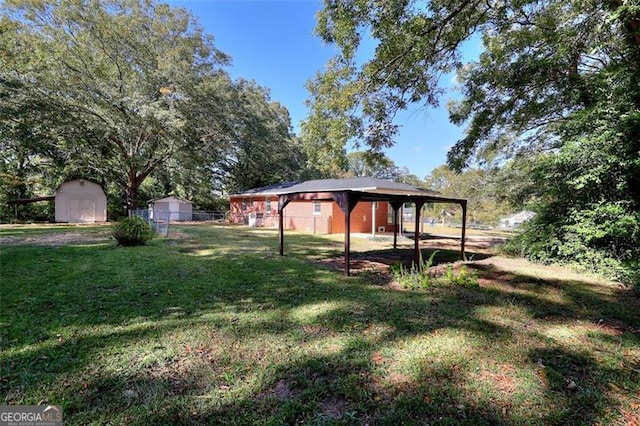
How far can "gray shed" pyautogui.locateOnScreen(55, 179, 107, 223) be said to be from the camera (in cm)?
1903

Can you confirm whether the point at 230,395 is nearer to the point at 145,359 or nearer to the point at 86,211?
the point at 145,359

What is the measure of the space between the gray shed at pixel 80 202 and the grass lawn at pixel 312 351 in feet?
55.1

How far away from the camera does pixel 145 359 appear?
2.87 m

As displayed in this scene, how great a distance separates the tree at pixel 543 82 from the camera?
18.7 feet

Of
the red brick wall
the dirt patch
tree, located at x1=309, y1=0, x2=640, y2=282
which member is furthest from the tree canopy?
tree, located at x1=309, y1=0, x2=640, y2=282

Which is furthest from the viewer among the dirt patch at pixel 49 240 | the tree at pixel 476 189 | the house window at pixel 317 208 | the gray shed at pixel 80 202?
the gray shed at pixel 80 202

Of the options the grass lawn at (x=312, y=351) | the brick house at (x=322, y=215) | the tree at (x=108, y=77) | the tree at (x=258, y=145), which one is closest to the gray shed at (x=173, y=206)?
the tree at (x=258, y=145)

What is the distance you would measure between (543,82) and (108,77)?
2084 centimetres

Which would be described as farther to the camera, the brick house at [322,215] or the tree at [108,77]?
the brick house at [322,215]

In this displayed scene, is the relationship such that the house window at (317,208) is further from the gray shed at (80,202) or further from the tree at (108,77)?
the gray shed at (80,202)

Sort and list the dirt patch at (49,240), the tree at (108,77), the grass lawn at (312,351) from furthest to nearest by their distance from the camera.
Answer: the tree at (108,77) < the dirt patch at (49,240) < the grass lawn at (312,351)

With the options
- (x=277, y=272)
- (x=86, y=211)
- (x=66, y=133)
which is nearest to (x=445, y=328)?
(x=277, y=272)

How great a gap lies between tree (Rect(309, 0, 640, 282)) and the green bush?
6.60 metres

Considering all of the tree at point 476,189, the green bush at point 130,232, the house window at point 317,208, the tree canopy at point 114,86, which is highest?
the tree canopy at point 114,86
